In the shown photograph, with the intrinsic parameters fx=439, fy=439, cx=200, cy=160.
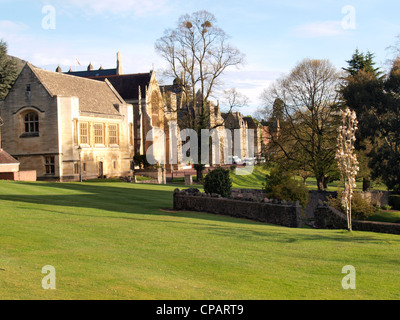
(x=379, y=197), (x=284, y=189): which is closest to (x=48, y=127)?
(x=284, y=189)

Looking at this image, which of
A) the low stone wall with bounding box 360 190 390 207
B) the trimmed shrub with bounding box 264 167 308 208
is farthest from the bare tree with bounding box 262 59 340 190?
the trimmed shrub with bounding box 264 167 308 208

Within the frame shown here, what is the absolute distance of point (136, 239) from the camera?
13.4 m

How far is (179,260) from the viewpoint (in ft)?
36.4

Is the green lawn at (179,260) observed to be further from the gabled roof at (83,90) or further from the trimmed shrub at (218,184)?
the gabled roof at (83,90)

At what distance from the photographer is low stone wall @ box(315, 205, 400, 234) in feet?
66.7

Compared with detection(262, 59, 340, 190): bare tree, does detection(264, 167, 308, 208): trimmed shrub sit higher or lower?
lower

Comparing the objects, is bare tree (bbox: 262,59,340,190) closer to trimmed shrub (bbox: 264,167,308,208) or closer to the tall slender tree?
trimmed shrub (bbox: 264,167,308,208)

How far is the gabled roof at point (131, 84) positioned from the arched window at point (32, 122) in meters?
21.2

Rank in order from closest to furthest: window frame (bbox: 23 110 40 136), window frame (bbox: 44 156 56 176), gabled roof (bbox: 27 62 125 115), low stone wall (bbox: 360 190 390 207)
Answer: low stone wall (bbox: 360 190 390 207) < window frame (bbox: 44 156 56 176) < window frame (bbox: 23 110 40 136) < gabled roof (bbox: 27 62 125 115)

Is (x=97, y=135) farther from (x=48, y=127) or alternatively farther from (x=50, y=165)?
(x=50, y=165)

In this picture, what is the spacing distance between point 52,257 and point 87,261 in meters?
0.96

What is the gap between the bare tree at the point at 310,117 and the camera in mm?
41812

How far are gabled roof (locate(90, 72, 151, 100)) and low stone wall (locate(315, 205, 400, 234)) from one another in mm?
48934
